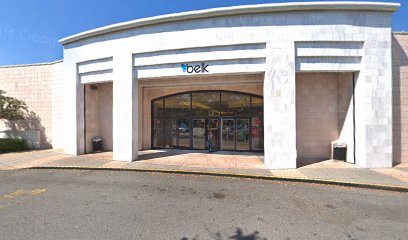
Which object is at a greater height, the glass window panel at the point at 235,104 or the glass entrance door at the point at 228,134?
the glass window panel at the point at 235,104

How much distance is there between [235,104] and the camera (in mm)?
12492

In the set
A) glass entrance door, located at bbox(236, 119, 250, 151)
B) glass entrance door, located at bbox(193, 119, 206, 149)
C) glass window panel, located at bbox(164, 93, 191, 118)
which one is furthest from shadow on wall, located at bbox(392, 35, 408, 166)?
glass window panel, located at bbox(164, 93, 191, 118)

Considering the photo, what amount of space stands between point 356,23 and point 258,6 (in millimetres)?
4385

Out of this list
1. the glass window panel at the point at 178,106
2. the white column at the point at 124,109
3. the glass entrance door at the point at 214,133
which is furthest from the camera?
the glass window panel at the point at 178,106

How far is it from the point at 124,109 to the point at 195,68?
4.26 m

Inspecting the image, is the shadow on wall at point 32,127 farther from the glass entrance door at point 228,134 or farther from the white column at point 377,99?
the white column at point 377,99

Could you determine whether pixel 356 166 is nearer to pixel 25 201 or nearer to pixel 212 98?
pixel 212 98

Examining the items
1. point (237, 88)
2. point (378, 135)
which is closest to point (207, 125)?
point (237, 88)

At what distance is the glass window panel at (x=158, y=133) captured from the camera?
1357cm

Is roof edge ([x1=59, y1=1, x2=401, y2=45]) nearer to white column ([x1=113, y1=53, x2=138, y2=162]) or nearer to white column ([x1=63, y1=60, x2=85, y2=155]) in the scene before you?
white column ([x1=113, y1=53, x2=138, y2=162])

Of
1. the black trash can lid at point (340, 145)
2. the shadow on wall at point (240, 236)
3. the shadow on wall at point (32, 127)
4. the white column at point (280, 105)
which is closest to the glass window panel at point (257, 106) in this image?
the white column at point (280, 105)

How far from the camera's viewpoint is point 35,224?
384 centimetres

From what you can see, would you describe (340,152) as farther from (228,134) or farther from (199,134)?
(199,134)

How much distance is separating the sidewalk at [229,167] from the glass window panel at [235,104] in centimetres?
341
